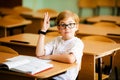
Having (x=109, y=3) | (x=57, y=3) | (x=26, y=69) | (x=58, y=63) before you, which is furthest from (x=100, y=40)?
(x=57, y=3)

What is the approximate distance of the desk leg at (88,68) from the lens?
3536mm

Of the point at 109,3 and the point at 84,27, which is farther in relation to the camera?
the point at 109,3

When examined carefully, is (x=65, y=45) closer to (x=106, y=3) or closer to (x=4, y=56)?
(x=4, y=56)

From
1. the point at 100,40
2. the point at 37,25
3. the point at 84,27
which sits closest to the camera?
the point at 100,40

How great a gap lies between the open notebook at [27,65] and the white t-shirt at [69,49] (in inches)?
10.2

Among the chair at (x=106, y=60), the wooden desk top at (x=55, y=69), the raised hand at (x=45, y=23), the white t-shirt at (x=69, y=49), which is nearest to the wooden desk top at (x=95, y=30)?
the chair at (x=106, y=60)

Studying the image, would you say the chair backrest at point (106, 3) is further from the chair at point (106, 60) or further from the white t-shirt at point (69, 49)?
the white t-shirt at point (69, 49)

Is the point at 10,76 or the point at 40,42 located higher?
the point at 40,42

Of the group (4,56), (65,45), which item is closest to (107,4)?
(65,45)

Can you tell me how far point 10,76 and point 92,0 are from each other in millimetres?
6036

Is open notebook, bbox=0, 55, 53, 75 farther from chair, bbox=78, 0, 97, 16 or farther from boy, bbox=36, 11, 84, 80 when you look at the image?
chair, bbox=78, 0, 97, 16

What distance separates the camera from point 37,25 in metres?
6.83

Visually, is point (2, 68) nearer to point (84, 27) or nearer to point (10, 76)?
point (10, 76)

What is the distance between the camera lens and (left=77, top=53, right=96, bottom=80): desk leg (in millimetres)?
3536
